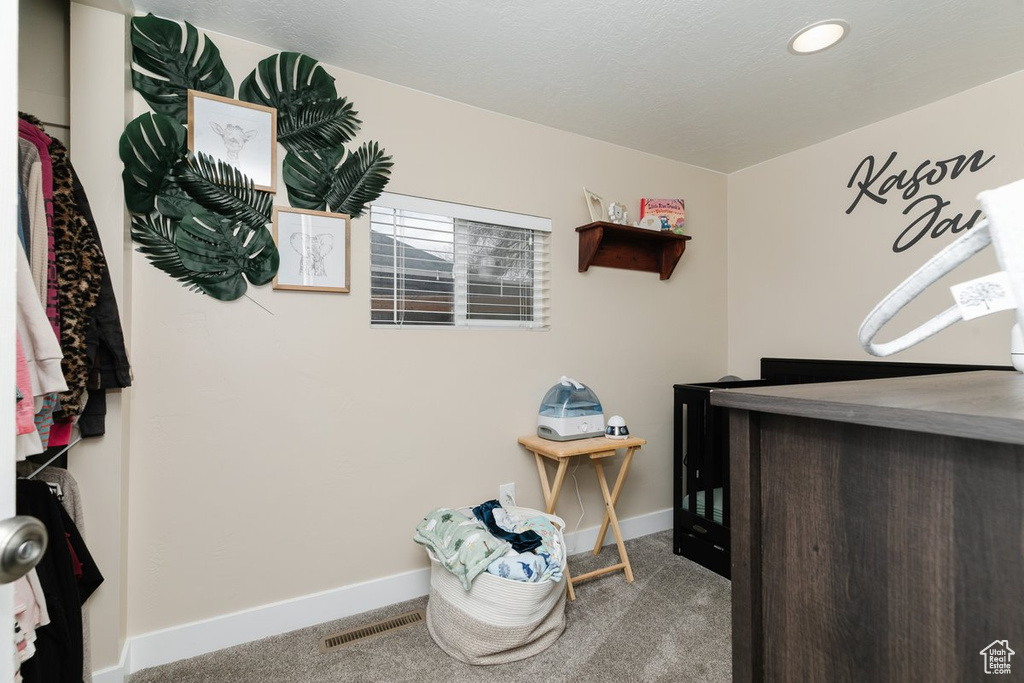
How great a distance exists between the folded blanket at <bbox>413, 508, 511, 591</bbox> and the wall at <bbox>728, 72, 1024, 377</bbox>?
7.32 feet

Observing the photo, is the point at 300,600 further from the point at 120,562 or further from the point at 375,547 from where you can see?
the point at 120,562

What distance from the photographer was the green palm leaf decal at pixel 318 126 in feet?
6.44

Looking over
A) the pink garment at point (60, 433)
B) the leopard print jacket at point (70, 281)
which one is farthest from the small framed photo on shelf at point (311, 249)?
the pink garment at point (60, 433)

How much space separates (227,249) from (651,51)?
187 centimetres

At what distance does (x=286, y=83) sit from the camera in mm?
1932

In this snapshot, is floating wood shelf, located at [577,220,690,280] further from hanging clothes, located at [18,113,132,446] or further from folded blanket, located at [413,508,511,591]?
hanging clothes, located at [18,113,132,446]

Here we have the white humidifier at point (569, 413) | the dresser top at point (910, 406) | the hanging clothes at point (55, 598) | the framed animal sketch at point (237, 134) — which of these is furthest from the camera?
the white humidifier at point (569, 413)

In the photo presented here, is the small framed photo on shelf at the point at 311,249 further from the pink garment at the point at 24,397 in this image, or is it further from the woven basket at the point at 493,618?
the woven basket at the point at 493,618

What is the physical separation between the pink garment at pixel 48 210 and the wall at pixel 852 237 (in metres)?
3.39

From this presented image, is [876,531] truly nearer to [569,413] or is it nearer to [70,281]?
[569,413]

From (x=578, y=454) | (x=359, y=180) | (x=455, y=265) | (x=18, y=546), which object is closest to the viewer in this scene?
(x=18, y=546)

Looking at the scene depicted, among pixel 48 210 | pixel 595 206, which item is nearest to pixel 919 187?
pixel 595 206

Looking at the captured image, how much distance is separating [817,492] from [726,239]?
9.79 feet

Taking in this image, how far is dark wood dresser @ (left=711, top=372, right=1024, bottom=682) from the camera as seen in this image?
53 centimetres
